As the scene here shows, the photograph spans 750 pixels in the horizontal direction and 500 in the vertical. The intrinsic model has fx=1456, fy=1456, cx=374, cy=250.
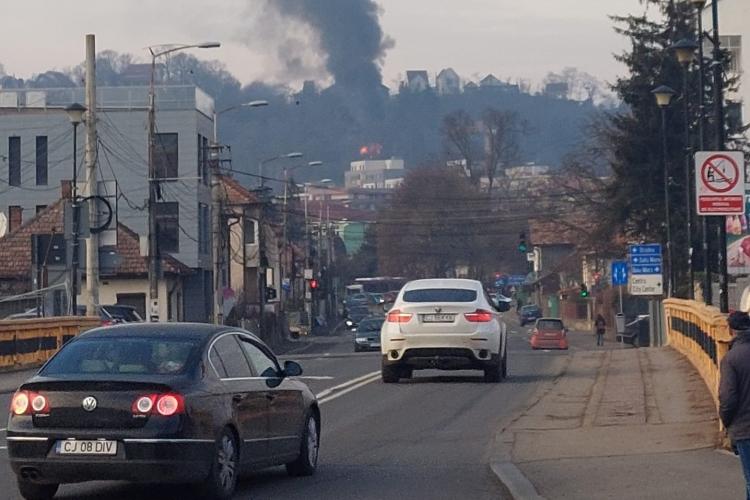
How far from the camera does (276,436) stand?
12.8 meters

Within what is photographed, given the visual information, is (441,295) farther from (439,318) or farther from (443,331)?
(443,331)

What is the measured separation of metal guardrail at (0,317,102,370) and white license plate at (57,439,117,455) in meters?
20.5

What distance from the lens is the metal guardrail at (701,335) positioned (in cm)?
1667

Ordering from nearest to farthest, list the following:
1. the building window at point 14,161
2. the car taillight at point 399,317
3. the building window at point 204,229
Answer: the car taillight at point 399,317
the building window at point 204,229
the building window at point 14,161

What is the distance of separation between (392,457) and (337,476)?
1523 mm

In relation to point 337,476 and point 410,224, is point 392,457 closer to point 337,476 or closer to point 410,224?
point 337,476

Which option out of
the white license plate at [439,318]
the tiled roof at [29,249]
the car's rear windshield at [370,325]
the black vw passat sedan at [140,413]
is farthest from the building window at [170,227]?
the black vw passat sedan at [140,413]

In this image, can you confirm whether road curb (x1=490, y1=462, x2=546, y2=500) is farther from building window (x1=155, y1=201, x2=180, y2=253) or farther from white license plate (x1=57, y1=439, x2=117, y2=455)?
building window (x1=155, y1=201, x2=180, y2=253)

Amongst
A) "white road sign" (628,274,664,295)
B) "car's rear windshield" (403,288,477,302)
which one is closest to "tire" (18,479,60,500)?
"car's rear windshield" (403,288,477,302)

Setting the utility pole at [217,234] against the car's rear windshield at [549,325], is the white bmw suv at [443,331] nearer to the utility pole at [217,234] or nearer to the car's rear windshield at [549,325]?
the utility pole at [217,234]

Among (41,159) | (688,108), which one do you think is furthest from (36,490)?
(41,159)

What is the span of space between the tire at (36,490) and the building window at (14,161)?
63.5 m

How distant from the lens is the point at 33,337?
33.4m

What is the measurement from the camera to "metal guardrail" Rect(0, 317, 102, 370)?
32.1 meters
